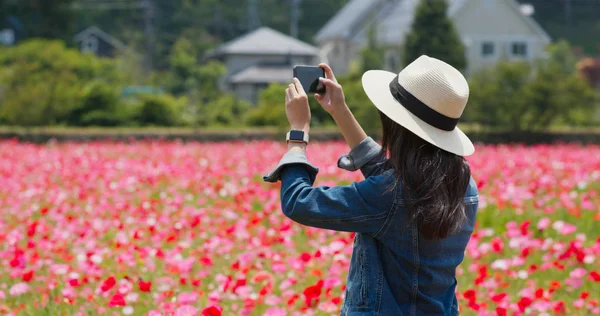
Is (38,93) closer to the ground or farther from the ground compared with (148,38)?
farther from the ground

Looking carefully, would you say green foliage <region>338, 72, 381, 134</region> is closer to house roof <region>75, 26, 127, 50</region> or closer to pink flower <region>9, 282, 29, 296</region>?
pink flower <region>9, 282, 29, 296</region>

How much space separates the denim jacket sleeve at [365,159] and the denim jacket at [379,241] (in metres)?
0.25

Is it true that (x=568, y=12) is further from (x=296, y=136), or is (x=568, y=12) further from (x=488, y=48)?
(x=296, y=136)

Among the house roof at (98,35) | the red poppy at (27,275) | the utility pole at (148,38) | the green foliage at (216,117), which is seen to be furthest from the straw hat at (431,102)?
the house roof at (98,35)

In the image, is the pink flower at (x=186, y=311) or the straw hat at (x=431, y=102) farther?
the pink flower at (x=186, y=311)

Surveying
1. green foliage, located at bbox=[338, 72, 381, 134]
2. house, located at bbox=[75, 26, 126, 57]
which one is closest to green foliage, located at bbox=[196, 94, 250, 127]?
green foliage, located at bbox=[338, 72, 381, 134]

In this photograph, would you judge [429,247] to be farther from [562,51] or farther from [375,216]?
[562,51]

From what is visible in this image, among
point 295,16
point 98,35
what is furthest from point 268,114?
point 98,35

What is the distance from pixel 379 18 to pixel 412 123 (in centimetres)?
4536

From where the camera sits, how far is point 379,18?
4653 cm

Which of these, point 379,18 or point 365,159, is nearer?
point 365,159

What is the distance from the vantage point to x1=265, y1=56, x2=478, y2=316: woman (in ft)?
6.87

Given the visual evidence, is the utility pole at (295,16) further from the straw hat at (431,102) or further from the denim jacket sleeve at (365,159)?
the straw hat at (431,102)

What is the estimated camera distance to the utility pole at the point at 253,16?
217ft
